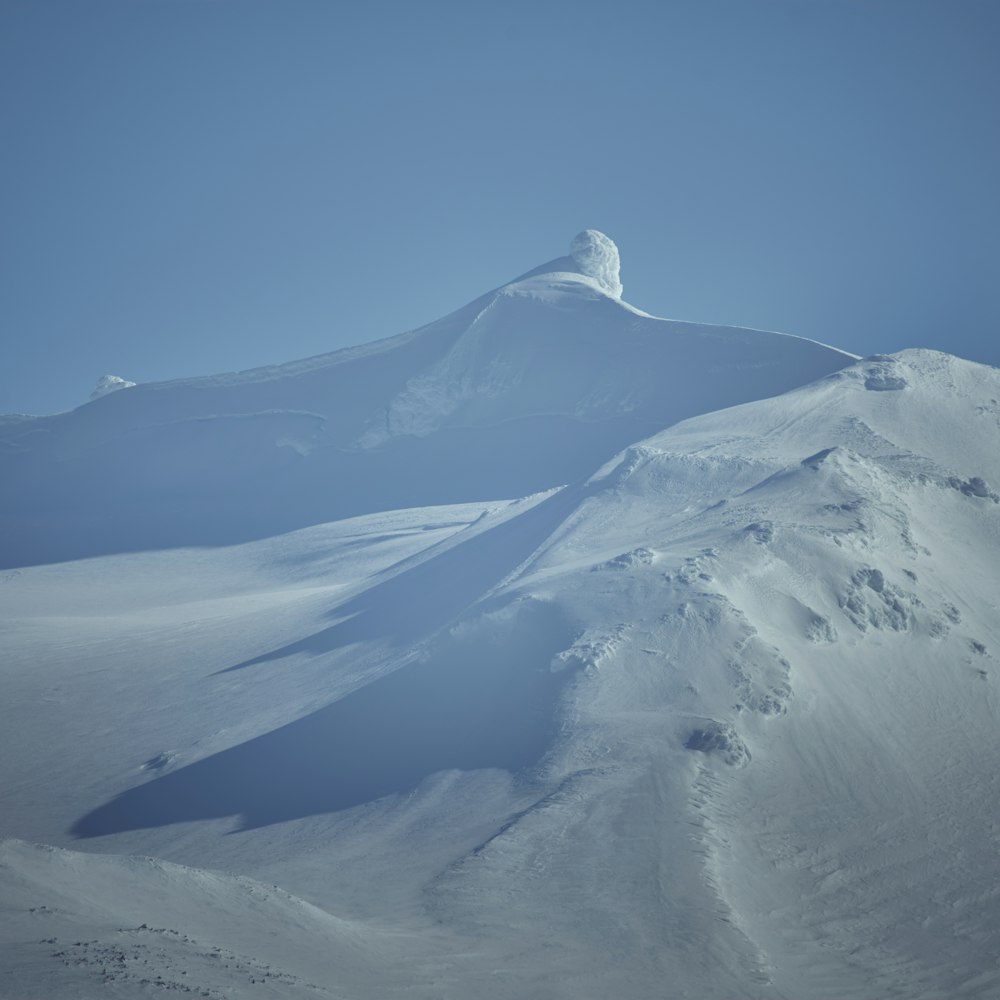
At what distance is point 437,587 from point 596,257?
4586cm

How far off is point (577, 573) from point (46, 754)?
14337 millimetres

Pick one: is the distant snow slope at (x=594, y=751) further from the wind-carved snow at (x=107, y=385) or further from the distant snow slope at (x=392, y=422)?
the wind-carved snow at (x=107, y=385)

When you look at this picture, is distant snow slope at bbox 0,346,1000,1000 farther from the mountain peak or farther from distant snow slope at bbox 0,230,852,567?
the mountain peak

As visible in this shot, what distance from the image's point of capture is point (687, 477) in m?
29.6

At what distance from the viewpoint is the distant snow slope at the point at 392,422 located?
177 ft

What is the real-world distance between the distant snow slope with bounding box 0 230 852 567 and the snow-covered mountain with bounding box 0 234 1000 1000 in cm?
1435

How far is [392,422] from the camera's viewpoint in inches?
2406

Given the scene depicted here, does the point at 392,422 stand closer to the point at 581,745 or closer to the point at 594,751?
the point at 581,745

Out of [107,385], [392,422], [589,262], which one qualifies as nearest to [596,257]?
[589,262]

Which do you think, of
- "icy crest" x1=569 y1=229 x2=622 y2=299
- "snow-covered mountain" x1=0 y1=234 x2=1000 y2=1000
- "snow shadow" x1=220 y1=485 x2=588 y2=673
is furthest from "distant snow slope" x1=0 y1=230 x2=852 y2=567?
"snow shadow" x1=220 y1=485 x2=588 y2=673

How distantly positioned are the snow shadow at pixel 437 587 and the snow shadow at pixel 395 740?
13.5ft

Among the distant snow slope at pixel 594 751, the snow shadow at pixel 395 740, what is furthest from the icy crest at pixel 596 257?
the snow shadow at pixel 395 740

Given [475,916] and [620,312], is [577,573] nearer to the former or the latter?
[475,916]

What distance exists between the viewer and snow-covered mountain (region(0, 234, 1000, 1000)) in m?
11.5
